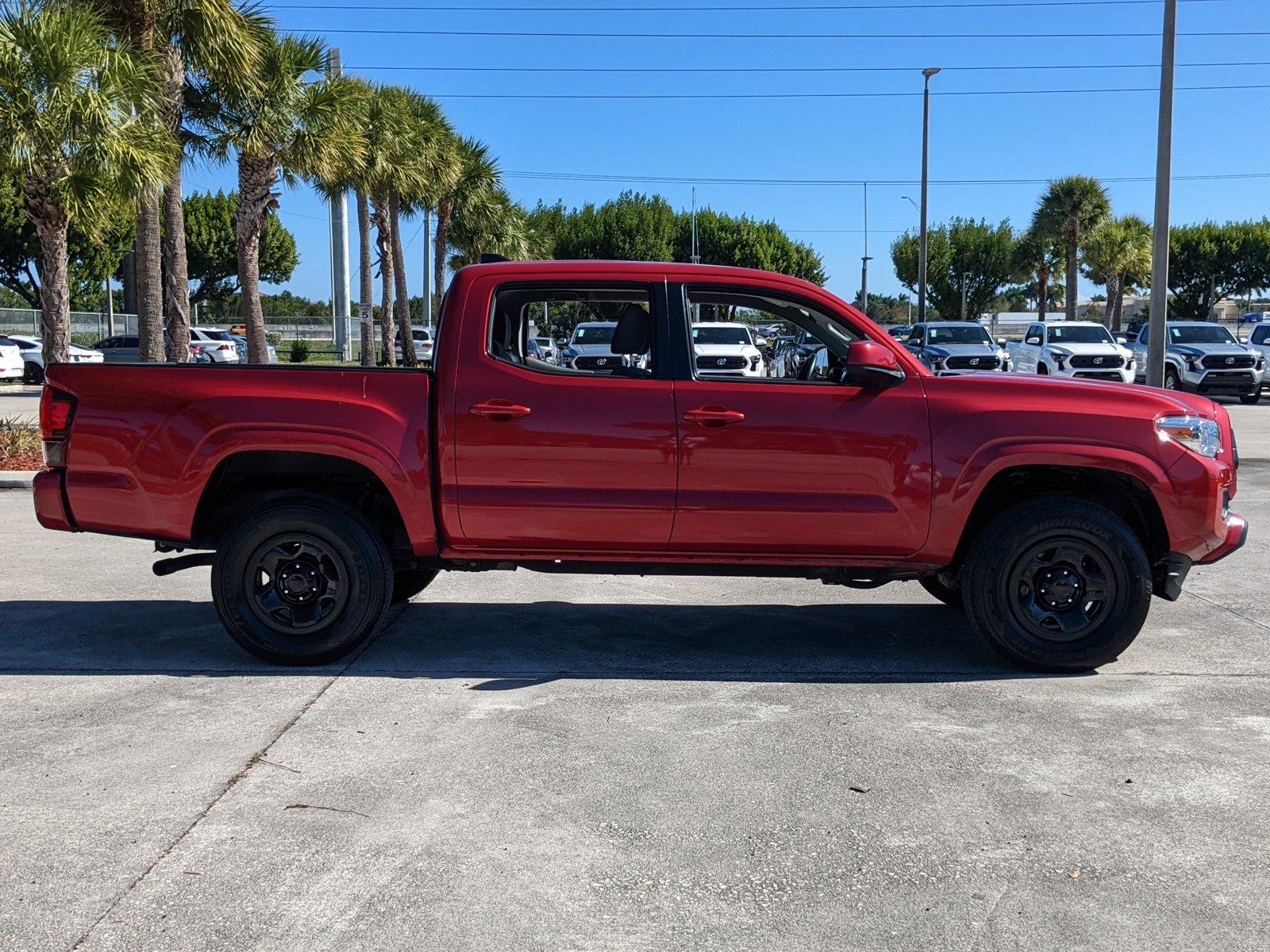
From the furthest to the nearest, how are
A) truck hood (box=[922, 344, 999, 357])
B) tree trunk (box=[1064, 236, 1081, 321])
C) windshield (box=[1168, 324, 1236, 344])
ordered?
tree trunk (box=[1064, 236, 1081, 321])
truck hood (box=[922, 344, 999, 357])
windshield (box=[1168, 324, 1236, 344])

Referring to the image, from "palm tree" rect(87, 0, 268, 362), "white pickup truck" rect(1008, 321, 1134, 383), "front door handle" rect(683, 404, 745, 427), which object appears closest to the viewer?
"front door handle" rect(683, 404, 745, 427)

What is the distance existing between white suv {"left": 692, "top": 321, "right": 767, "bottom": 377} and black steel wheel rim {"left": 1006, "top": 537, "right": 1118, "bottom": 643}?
14245mm

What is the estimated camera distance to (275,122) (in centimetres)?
2323

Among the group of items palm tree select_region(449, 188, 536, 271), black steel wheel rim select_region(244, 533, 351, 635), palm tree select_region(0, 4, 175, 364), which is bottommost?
black steel wheel rim select_region(244, 533, 351, 635)

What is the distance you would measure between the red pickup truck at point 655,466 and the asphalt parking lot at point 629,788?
453mm

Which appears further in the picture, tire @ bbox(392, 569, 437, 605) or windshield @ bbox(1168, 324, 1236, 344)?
windshield @ bbox(1168, 324, 1236, 344)

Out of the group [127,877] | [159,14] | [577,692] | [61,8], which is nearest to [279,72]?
[159,14]

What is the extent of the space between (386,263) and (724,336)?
62.1 feet

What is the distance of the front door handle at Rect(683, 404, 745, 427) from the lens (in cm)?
553

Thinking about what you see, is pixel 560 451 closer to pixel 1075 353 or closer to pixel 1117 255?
pixel 1075 353

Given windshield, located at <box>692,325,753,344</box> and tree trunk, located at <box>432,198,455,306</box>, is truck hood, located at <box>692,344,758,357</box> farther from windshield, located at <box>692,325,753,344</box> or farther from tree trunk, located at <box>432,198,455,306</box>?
tree trunk, located at <box>432,198,455,306</box>

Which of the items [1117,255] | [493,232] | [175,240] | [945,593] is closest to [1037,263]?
[1117,255]

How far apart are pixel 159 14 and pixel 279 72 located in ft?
14.7

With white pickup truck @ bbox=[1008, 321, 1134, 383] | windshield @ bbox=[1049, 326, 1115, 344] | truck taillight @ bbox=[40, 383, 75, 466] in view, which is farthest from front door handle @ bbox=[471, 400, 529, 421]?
windshield @ bbox=[1049, 326, 1115, 344]
